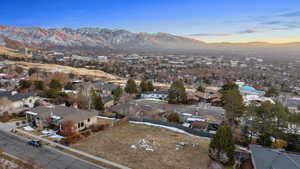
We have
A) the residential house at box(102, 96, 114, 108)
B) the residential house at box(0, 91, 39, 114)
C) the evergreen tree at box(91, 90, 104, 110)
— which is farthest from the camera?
the residential house at box(102, 96, 114, 108)

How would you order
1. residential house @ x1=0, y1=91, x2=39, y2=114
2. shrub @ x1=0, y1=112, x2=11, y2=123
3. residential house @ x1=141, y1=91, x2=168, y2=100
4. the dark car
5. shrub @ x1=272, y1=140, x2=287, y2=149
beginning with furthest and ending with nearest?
residential house @ x1=141, y1=91, x2=168, y2=100 → residential house @ x1=0, y1=91, x2=39, y2=114 → shrub @ x1=0, y1=112, x2=11, y2=123 → shrub @ x1=272, y1=140, x2=287, y2=149 → the dark car

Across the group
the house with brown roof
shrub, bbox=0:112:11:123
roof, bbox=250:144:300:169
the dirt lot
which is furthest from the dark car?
roof, bbox=250:144:300:169

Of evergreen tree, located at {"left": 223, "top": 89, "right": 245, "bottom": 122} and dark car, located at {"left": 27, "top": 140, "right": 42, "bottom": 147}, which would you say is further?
evergreen tree, located at {"left": 223, "top": 89, "right": 245, "bottom": 122}

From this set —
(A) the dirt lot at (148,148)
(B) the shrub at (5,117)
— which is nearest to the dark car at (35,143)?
(A) the dirt lot at (148,148)

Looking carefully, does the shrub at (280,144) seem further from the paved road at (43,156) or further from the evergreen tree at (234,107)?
the paved road at (43,156)

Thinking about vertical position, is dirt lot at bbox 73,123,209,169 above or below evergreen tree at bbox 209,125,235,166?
below

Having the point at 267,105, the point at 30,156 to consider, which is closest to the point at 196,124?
the point at 267,105

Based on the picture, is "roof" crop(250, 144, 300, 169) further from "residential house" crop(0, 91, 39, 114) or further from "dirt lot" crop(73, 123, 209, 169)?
"residential house" crop(0, 91, 39, 114)
